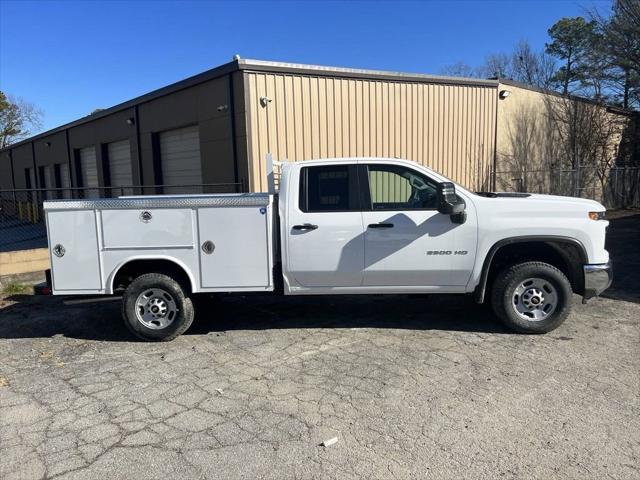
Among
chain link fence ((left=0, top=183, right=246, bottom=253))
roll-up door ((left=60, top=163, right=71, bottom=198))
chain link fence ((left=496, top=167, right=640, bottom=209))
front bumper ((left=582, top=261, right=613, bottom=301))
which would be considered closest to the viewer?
front bumper ((left=582, top=261, right=613, bottom=301))

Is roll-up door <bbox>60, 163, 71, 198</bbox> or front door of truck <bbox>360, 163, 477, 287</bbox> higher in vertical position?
roll-up door <bbox>60, 163, 71, 198</bbox>

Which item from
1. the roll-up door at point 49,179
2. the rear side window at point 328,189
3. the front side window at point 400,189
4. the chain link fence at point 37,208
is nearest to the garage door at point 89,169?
the chain link fence at point 37,208

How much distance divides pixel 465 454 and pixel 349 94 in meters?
10.5

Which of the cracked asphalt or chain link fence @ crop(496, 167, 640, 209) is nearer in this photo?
the cracked asphalt

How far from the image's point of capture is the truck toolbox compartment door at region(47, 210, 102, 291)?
5.58 m

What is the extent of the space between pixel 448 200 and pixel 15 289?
25.5ft

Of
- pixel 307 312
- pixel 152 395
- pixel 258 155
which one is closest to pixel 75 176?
pixel 258 155

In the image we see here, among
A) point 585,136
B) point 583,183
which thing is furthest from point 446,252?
point 585,136

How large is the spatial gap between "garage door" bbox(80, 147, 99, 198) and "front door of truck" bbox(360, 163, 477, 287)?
17246mm

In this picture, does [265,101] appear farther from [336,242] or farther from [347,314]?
[336,242]

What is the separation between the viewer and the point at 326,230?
556 centimetres

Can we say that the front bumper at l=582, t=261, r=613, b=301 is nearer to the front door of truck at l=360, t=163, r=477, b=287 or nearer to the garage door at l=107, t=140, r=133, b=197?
the front door of truck at l=360, t=163, r=477, b=287

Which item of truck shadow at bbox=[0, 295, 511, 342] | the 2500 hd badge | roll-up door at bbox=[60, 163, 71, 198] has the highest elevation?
roll-up door at bbox=[60, 163, 71, 198]

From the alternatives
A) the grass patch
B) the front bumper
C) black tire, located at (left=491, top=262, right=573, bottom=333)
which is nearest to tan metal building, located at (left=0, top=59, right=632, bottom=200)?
the grass patch
